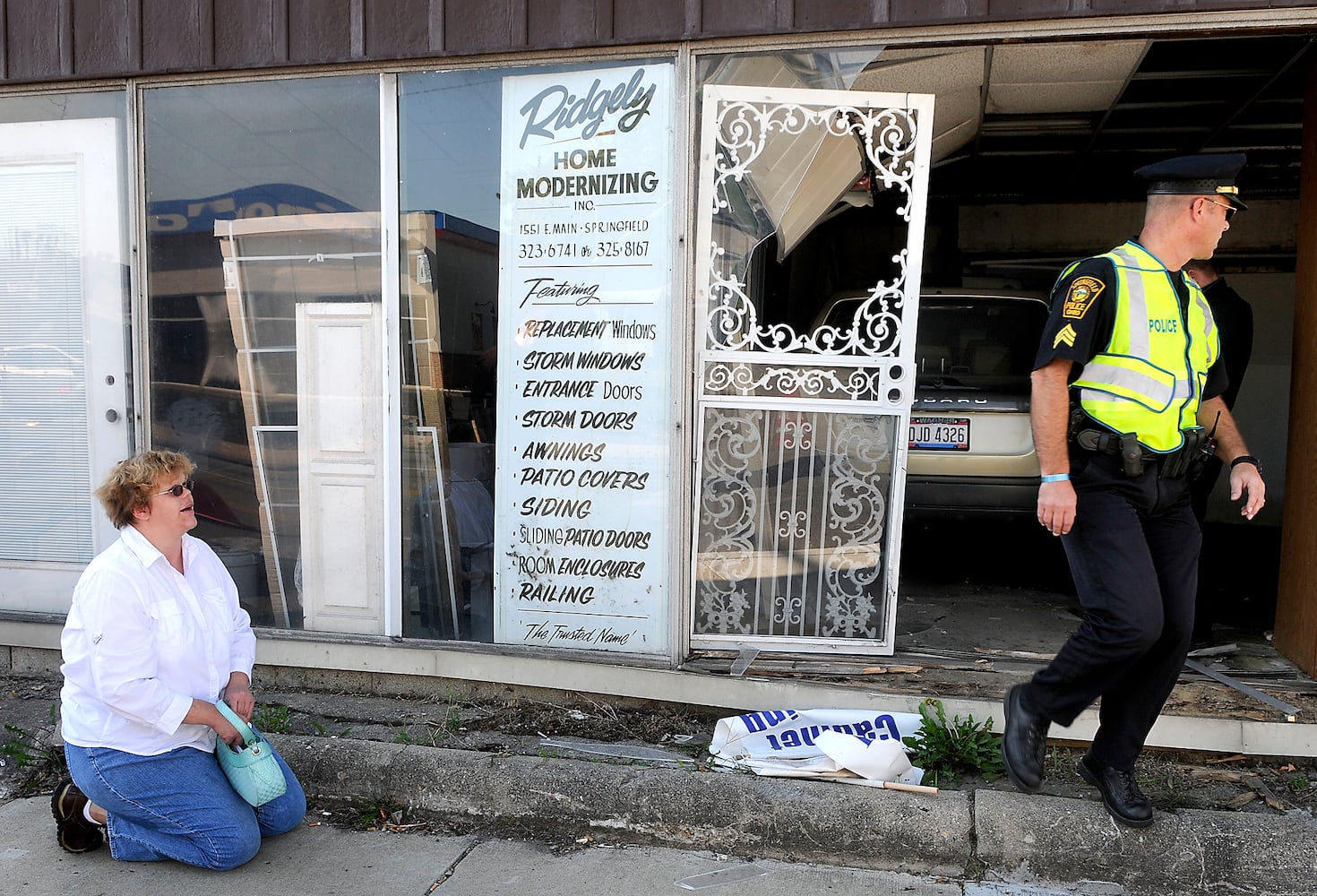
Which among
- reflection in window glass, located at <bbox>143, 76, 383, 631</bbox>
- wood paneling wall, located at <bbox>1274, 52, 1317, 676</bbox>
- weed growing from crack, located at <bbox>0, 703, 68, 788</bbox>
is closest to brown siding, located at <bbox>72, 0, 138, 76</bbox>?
reflection in window glass, located at <bbox>143, 76, 383, 631</bbox>

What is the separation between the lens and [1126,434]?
3029 millimetres

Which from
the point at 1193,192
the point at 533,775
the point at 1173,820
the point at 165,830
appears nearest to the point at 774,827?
the point at 533,775

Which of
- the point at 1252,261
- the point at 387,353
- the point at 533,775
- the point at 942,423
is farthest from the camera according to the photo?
the point at 1252,261

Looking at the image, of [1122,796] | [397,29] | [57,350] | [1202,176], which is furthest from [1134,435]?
[57,350]

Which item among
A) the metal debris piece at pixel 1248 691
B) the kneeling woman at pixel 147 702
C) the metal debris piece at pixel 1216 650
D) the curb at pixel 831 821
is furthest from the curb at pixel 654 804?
the metal debris piece at pixel 1216 650

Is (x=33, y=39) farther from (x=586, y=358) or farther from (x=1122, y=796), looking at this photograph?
(x=1122, y=796)

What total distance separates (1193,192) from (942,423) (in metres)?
2.69

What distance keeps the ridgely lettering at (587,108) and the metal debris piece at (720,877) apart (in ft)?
9.47

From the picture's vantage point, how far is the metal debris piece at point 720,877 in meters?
3.22

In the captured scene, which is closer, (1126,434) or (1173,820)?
(1126,434)

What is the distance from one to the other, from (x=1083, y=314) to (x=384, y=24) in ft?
10.3

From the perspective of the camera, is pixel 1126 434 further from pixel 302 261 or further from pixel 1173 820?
pixel 302 261

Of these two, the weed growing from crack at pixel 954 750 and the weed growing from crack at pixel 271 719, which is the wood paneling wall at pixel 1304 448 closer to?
the weed growing from crack at pixel 954 750

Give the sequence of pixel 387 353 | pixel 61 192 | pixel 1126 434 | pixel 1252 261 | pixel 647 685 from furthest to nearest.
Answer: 1. pixel 1252 261
2. pixel 61 192
3. pixel 387 353
4. pixel 647 685
5. pixel 1126 434
